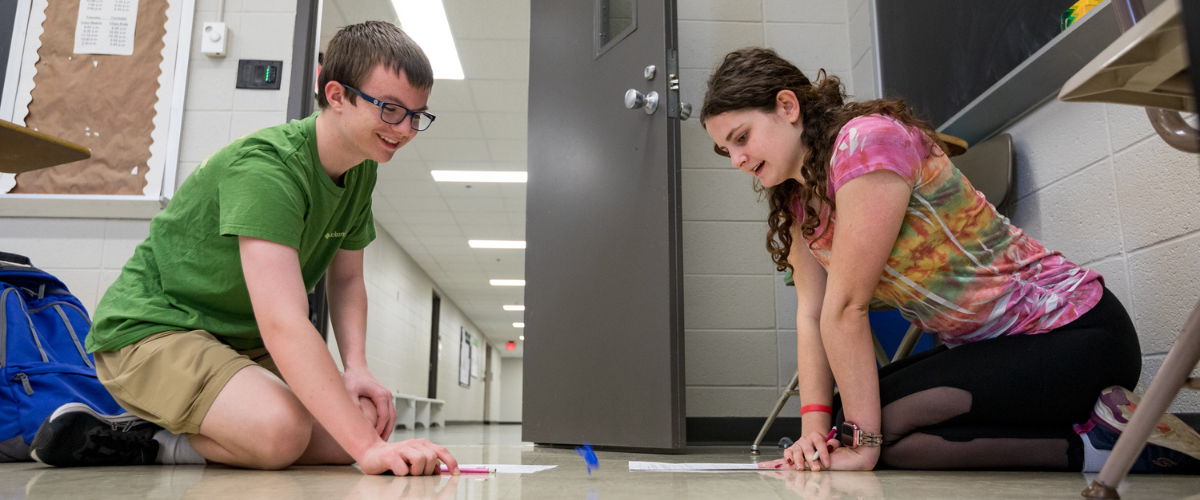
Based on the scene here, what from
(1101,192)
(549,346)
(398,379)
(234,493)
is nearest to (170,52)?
(549,346)

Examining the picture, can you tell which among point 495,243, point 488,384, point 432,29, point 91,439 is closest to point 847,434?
point 91,439

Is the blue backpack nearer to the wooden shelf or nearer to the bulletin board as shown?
the bulletin board

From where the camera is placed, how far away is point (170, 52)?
103 inches

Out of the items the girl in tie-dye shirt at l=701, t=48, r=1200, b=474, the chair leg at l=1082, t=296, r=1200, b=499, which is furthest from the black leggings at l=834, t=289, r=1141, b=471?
the chair leg at l=1082, t=296, r=1200, b=499

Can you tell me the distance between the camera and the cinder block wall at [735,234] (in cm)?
Result: 275

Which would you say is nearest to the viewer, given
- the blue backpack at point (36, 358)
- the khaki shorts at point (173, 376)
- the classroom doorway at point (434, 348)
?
the khaki shorts at point (173, 376)

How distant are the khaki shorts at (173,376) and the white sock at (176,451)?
0.21 ft

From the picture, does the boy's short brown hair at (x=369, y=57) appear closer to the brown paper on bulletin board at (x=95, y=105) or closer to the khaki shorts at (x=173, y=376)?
the khaki shorts at (x=173, y=376)

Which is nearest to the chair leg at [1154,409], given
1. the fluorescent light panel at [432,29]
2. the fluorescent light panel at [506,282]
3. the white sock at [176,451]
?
the white sock at [176,451]

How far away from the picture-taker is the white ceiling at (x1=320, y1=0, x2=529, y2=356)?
412cm

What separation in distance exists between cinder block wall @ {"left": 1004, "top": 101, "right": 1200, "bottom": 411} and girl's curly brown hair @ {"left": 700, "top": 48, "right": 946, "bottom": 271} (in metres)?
0.51

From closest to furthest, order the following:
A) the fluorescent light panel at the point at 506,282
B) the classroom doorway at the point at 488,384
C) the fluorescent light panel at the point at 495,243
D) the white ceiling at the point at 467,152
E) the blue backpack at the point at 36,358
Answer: the blue backpack at the point at 36,358 < the white ceiling at the point at 467,152 < the fluorescent light panel at the point at 495,243 < the fluorescent light panel at the point at 506,282 < the classroom doorway at the point at 488,384

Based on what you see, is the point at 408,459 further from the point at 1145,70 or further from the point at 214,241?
→ the point at 1145,70

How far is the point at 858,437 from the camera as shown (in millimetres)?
1283
